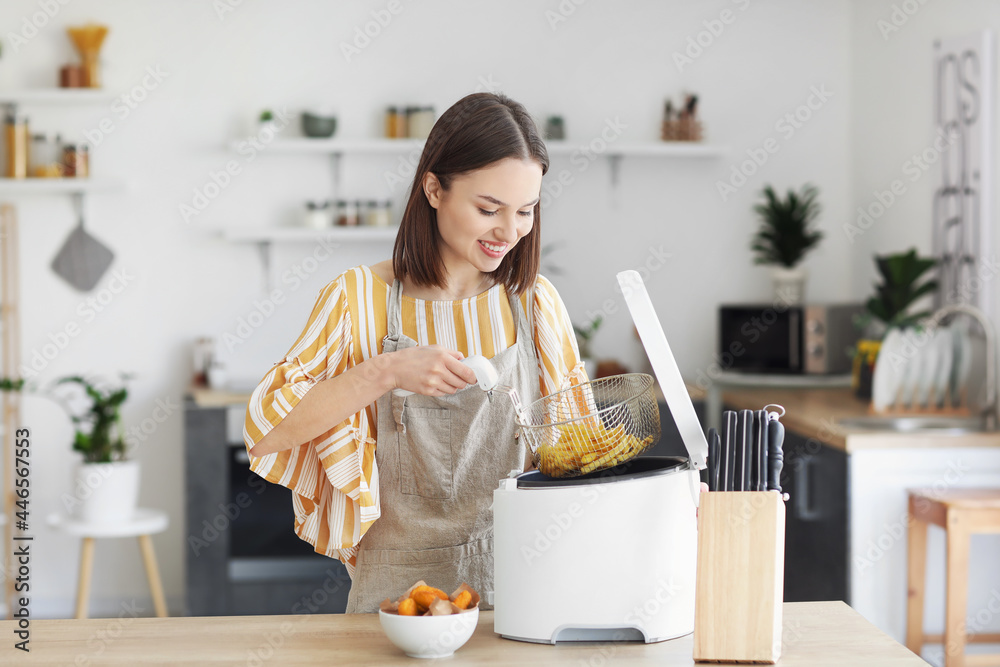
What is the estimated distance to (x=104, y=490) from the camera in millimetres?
3049

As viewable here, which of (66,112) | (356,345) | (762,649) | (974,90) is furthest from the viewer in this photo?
(66,112)

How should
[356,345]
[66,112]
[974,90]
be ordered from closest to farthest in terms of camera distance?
[356,345], [974,90], [66,112]

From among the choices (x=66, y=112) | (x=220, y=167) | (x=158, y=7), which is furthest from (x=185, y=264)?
(x=158, y=7)

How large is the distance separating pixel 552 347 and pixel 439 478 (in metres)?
0.24

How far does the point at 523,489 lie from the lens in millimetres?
1045

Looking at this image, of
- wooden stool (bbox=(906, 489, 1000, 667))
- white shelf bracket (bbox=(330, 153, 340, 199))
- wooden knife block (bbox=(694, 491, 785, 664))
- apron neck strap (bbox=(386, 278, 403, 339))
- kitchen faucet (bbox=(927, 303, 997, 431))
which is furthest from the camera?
white shelf bracket (bbox=(330, 153, 340, 199))

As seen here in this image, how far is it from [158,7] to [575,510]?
3.19 metres

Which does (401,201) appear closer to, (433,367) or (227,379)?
(227,379)

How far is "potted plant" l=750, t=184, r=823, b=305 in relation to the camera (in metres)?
3.53

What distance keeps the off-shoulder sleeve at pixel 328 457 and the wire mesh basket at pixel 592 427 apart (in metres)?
0.26

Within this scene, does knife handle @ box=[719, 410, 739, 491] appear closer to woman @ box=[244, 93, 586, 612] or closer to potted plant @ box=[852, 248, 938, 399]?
woman @ box=[244, 93, 586, 612]

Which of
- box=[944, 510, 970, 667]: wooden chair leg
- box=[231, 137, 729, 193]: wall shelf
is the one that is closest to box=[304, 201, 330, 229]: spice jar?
box=[231, 137, 729, 193]: wall shelf

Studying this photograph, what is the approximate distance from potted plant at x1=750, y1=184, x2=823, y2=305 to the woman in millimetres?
2377

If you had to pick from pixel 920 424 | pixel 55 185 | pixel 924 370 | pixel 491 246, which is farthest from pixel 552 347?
pixel 55 185
